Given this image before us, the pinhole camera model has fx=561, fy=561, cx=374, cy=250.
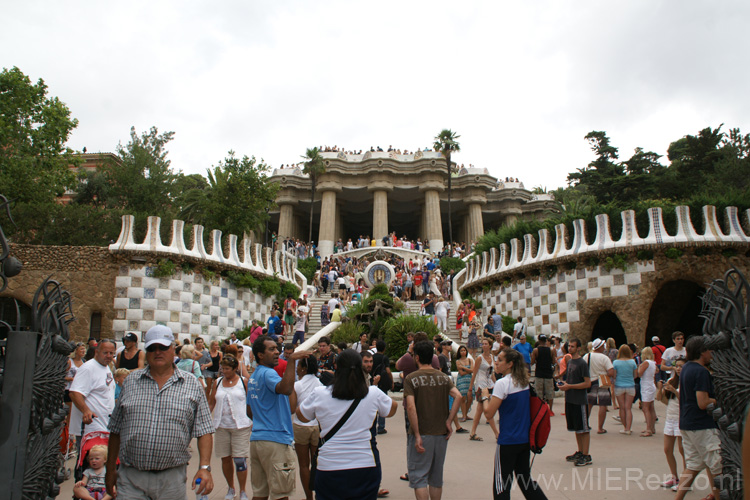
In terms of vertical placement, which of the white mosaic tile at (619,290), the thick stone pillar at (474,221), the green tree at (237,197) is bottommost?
the white mosaic tile at (619,290)

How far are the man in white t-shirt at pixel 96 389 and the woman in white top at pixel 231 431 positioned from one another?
3.44ft

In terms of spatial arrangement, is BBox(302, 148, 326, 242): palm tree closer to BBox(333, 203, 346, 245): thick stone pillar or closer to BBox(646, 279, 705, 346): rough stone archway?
BBox(333, 203, 346, 245): thick stone pillar

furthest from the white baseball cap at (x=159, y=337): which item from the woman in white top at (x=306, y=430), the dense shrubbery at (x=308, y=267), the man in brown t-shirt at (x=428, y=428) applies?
the dense shrubbery at (x=308, y=267)

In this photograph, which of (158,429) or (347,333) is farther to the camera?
(347,333)

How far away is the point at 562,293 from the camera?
19.2 m

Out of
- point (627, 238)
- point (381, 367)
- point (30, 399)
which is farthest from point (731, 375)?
point (627, 238)

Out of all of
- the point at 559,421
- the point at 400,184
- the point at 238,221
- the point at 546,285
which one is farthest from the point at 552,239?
the point at 400,184

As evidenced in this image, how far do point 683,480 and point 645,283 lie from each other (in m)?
13.4

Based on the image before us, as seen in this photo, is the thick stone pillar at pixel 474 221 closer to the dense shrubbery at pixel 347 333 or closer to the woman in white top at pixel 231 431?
the dense shrubbery at pixel 347 333

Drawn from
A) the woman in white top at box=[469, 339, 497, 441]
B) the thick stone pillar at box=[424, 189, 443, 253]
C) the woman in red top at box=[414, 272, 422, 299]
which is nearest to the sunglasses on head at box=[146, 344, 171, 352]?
the woman in white top at box=[469, 339, 497, 441]

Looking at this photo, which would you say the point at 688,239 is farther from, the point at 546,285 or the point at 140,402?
the point at 140,402

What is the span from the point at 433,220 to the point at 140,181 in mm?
20751

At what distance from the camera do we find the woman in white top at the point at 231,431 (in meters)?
5.63

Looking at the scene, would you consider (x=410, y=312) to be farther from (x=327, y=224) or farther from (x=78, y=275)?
(x=327, y=224)
